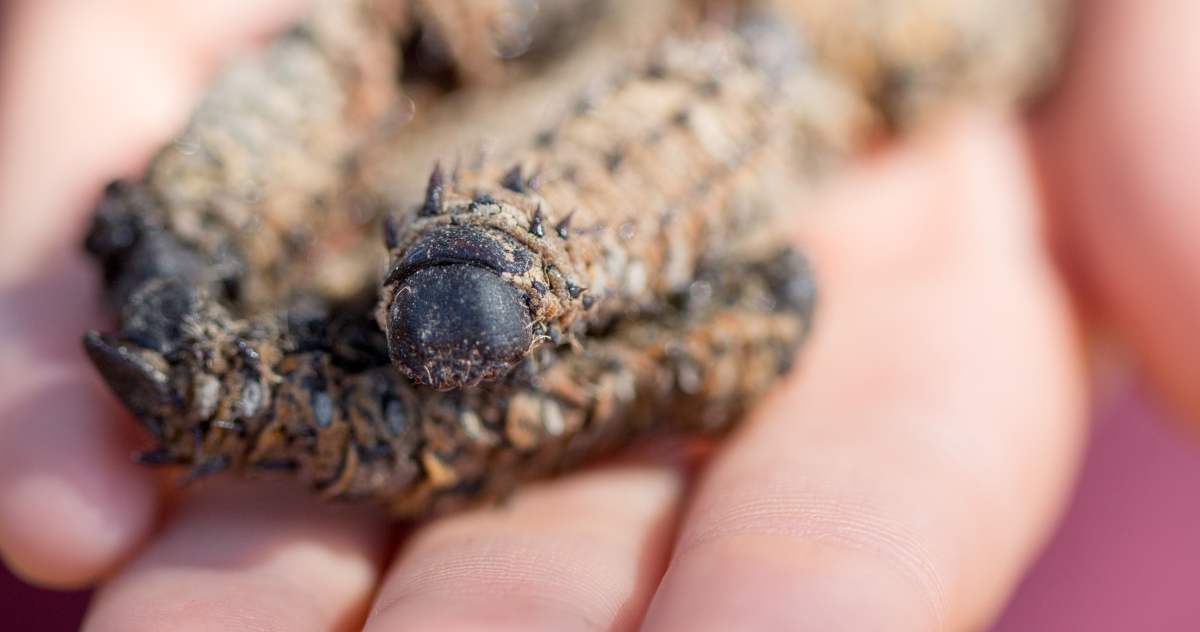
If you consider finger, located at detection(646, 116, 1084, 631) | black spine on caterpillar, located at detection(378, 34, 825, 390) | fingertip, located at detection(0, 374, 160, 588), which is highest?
black spine on caterpillar, located at detection(378, 34, 825, 390)

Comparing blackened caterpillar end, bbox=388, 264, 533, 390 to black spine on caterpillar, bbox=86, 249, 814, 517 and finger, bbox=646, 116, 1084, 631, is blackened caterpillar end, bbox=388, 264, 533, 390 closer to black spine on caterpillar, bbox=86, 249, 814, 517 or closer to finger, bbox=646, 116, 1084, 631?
black spine on caterpillar, bbox=86, 249, 814, 517

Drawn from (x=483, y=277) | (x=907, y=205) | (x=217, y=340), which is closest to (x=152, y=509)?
(x=217, y=340)

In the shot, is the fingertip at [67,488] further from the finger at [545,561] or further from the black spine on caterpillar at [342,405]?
the finger at [545,561]

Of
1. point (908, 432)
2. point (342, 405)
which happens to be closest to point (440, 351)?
point (342, 405)

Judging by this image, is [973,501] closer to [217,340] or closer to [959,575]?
[959,575]

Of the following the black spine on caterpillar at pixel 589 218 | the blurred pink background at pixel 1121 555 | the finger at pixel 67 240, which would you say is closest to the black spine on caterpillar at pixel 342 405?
the black spine on caterpillar at pixel 589 218

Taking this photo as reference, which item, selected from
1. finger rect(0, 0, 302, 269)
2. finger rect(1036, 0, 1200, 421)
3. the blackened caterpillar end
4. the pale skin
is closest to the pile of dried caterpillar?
the blackened caterpillar end
